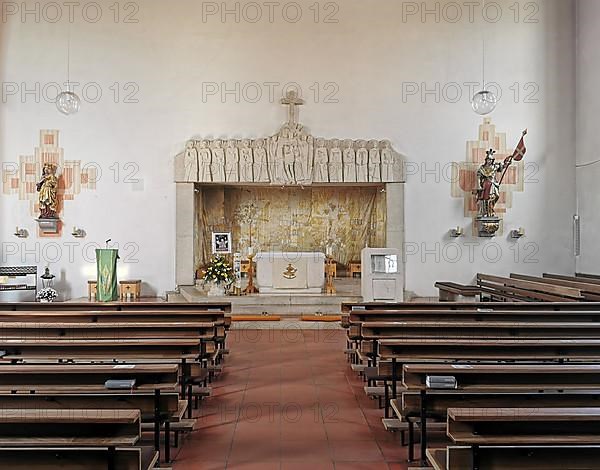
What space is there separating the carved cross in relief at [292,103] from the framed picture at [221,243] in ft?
8.47

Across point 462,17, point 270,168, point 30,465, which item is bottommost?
point 30,465

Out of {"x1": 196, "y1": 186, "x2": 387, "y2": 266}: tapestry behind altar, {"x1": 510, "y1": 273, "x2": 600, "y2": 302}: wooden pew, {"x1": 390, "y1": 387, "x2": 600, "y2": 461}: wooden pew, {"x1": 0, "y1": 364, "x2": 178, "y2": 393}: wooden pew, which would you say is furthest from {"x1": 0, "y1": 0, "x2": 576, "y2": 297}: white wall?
{"x1": 0, "y1": 364, "x2": 178, "y2": 393}: wooden pew

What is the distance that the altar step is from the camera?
11047mm

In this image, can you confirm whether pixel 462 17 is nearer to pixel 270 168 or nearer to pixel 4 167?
pixel 270 168

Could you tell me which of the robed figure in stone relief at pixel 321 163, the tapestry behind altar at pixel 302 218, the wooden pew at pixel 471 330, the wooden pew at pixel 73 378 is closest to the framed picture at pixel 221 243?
the tapestry behind altar at pixel 302 218

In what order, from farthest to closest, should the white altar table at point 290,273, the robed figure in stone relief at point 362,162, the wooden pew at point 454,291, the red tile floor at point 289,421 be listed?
the robed figure in stone relief at point 362,162 → the white altar table at point 290,273 → the wooden pew at point 454,291 → the red tile floor at point 289,421

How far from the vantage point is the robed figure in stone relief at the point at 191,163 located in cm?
1273

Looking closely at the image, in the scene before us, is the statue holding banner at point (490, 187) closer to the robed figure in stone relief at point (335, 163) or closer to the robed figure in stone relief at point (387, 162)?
the robed figure in stone relief at point (387, 162)

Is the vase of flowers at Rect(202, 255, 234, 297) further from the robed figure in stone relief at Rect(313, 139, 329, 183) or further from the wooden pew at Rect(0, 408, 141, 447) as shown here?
the wooden pew at Rect(0, 408, 141, 447)

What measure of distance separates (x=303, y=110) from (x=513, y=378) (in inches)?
394

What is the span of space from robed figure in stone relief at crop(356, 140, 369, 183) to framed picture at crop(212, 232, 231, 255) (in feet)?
9.33

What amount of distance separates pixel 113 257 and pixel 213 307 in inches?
194

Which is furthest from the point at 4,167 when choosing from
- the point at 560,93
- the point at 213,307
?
the point at 560,93

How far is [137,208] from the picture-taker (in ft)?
42.3
